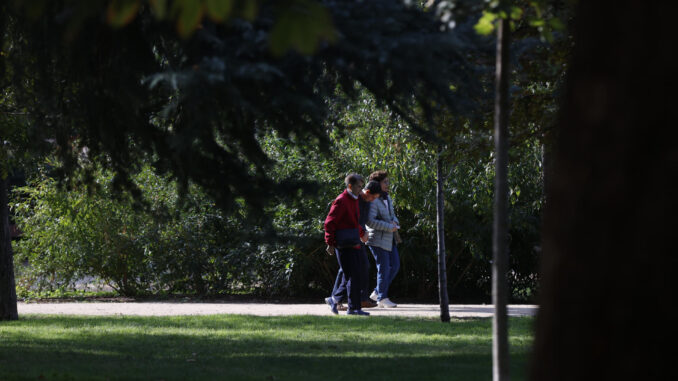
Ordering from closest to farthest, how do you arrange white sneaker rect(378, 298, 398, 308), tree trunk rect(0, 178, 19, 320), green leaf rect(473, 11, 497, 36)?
green leaf rect(473, 11, 497, 36) < tree trunk rect(0, 178, 19, 320) < white sneaker rect(378, 298, 398, 308)

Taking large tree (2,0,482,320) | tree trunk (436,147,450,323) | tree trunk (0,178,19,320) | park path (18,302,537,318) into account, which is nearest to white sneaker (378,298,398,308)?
park path (18,302,537,318)

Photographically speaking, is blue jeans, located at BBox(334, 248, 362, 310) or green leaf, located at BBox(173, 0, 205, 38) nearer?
green leaf, located at BBox(173, 0, 205, 38)

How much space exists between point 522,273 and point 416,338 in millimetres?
6157

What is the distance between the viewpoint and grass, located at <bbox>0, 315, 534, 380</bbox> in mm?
6660

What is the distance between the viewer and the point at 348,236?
1075cm

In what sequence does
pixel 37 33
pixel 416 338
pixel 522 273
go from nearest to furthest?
pixel 37 33 < pixel 416 338 < pixel 522 273

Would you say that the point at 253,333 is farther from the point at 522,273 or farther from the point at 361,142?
the point at 522,273

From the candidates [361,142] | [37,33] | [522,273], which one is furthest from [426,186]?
[37,33]

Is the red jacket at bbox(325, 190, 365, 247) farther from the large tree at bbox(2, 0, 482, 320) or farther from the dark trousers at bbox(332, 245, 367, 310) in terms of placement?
the large tree at bbox(2, 0, 482, 320)

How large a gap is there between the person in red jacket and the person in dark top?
340 mm

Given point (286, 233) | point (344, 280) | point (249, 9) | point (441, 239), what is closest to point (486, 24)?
point (249, 9)

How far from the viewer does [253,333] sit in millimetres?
9234

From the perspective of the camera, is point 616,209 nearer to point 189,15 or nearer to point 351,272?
point 189,15

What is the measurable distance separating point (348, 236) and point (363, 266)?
1.10 metres
